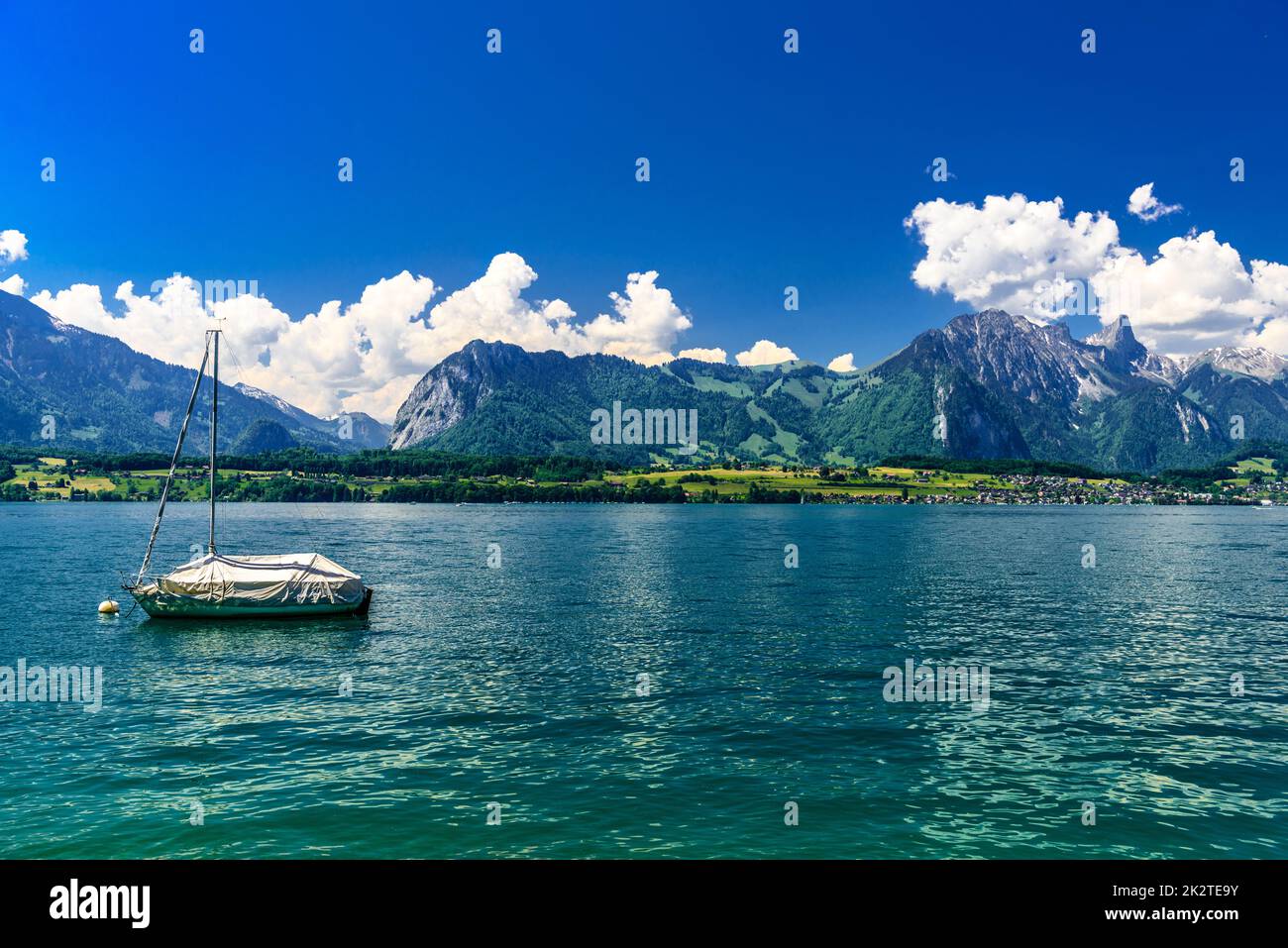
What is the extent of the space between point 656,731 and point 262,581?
49.4 meters

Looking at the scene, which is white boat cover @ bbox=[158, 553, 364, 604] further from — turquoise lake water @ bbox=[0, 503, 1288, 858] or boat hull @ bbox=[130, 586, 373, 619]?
turquoise lake water @ bbox=[0, 503, 1288, 858]

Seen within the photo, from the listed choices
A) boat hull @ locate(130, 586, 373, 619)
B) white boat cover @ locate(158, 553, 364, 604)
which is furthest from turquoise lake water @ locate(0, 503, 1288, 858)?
white boat cover @ locate(158, 553, 364, 604)

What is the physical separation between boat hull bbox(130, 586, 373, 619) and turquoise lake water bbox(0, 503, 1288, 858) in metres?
1.51

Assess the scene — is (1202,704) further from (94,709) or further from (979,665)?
(94,709)

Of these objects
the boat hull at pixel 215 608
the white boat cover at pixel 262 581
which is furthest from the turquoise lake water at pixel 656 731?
the white boat cover at pixel 262 581

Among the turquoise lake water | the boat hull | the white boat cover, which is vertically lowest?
the turquoise lake water

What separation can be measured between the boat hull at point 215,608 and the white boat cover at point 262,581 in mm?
467

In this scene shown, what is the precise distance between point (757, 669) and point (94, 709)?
40335 mm

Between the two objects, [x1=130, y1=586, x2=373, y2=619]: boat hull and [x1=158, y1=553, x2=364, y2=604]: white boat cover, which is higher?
[x1=158, y1=553, x2=364, y2=604]: white boat cover

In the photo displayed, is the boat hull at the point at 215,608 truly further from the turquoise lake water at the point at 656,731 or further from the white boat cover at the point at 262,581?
the turquoise lake water at the point at 656,731

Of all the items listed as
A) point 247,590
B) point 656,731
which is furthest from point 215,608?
point 656,731

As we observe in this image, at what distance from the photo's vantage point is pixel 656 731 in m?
40.1

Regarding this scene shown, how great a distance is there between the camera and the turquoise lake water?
28.3 m
